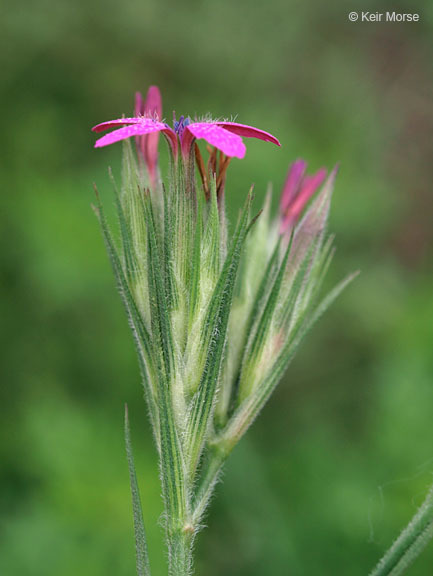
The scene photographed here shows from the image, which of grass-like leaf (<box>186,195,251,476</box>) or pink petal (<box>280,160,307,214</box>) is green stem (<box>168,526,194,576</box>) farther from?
pink petal (<box>280,160,307,214</box>)

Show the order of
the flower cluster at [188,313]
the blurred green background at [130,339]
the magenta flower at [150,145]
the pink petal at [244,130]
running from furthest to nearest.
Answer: the blurred green background at [130,339]
the magenta flower at [150,145]
the flower cluster at [188,313]
the pink petal at [244,130]

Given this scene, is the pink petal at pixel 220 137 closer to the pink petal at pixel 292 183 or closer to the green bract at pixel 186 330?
the green bract at pixel 186 330

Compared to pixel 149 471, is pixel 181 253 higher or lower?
higher

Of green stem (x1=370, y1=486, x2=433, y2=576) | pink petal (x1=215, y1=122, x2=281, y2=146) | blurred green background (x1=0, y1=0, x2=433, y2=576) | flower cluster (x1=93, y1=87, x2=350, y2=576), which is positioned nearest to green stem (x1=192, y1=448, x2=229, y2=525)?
flower cluster (x1=93, y1=87, x2=350, y2=576)

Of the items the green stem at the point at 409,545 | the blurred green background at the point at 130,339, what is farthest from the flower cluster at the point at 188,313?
the blurred green background at the point at 130,339

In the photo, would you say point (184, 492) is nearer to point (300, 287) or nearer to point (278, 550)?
point (300, 287)

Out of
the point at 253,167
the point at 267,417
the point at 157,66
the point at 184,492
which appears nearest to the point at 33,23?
the point at 157,66

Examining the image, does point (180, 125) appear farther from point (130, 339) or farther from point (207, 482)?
point (130, 339)
